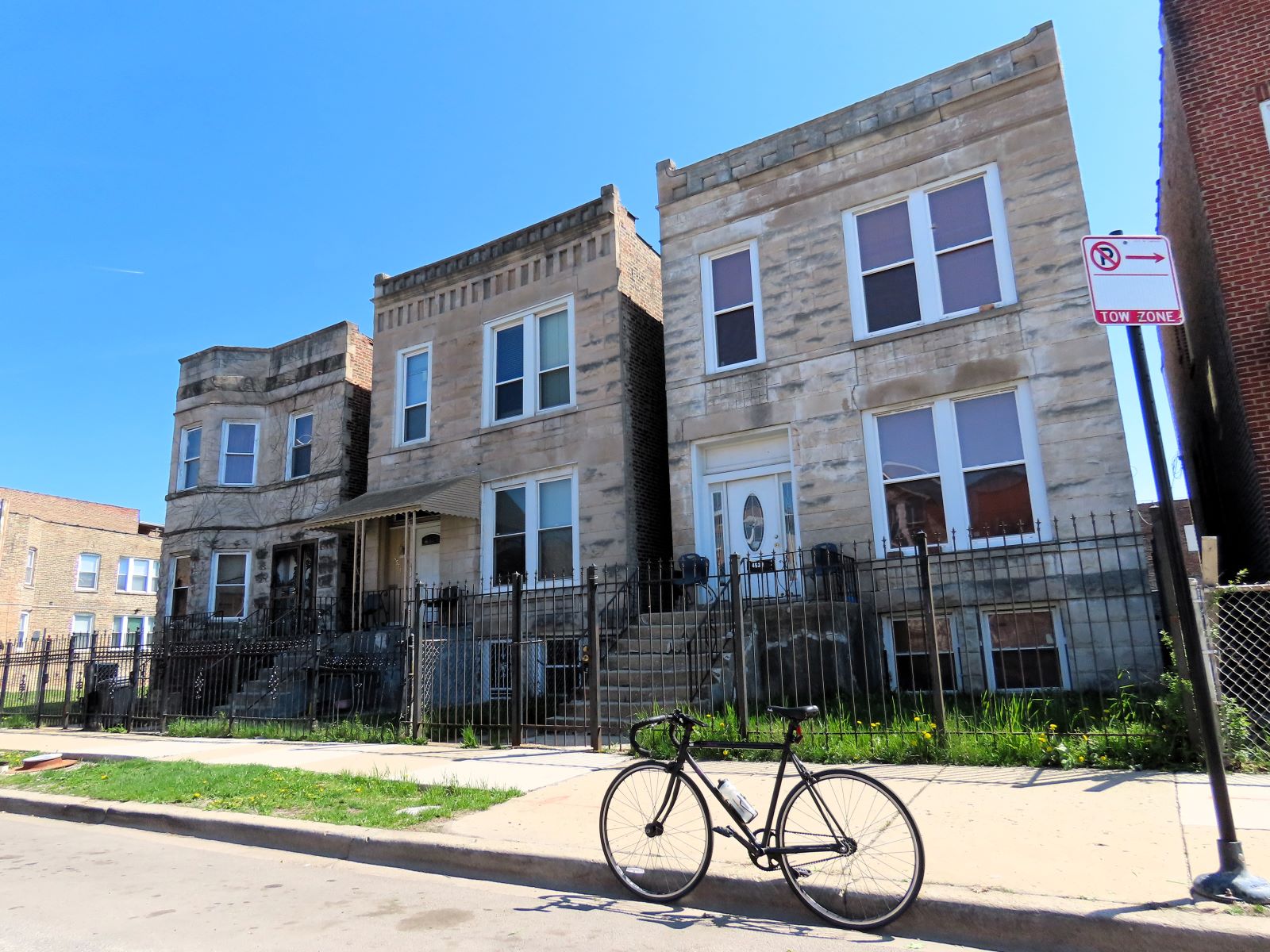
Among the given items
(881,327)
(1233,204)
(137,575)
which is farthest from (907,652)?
(137,575)

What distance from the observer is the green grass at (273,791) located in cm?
715

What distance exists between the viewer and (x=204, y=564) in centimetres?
2064

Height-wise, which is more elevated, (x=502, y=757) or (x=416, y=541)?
(x=416, y=541)

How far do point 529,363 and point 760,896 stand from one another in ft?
42.5

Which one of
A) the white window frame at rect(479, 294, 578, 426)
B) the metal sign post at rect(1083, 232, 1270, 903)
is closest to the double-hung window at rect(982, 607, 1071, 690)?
the metal sign post at rect(1083, 232, 1270, 903)

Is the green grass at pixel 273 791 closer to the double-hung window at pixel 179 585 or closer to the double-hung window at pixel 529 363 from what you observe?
the double-hung window at pixel 529 363

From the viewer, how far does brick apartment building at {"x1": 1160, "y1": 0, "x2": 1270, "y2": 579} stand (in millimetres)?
10469

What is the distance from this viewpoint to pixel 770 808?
493cm

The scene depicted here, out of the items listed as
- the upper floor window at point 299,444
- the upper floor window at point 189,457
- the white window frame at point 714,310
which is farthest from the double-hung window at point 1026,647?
the upper floor window at point 189,457

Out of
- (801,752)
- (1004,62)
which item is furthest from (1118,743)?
(1004,62)

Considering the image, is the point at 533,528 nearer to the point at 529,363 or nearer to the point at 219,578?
the point at 529,363

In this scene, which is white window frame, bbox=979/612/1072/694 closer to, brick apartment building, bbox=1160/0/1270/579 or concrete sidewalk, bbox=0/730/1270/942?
brick apartment building, bbox=1160/0/1270/579

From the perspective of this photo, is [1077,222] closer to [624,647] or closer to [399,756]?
[624,647]

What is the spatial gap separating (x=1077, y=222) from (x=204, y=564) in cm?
1959
